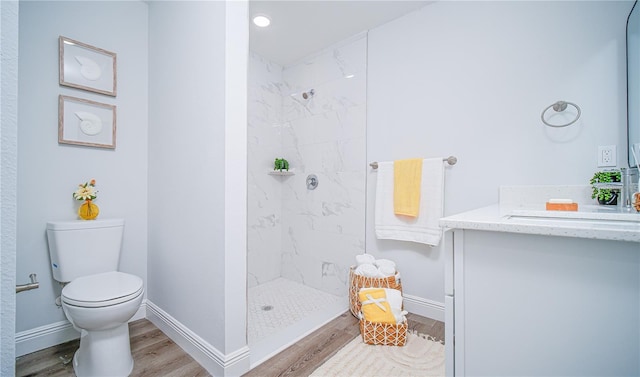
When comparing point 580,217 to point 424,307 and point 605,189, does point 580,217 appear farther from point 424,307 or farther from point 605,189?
point 424,307

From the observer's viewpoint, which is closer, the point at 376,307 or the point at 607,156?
the point at 607,156

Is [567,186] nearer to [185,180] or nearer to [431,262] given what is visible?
[431,262]

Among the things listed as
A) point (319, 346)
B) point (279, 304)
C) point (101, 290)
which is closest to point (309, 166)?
point (279, 304)

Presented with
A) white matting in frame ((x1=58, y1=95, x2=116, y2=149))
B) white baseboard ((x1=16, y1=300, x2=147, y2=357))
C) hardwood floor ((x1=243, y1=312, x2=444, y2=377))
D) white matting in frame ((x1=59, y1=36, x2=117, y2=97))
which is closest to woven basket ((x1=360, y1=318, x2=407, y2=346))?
hardwood floor ((x1=243, y1=312, x2=444, y2=377))

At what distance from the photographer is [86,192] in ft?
5.47

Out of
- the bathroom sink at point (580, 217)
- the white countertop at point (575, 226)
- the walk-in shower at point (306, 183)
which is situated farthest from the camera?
the walk-in shower at point (306, 183)

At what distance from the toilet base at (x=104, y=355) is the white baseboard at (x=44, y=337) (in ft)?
1.32

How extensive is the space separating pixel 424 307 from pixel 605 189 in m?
1.24

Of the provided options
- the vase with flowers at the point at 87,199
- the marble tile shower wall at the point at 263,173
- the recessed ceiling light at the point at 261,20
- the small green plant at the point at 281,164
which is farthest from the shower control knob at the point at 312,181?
the vase with flowers at the point at 87,199

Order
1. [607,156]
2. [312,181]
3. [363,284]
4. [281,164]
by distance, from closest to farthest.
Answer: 1. [607,156]
2. [363,284]
3. [312,181]
4. [281,164]

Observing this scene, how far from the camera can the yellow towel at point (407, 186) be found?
1.91 m

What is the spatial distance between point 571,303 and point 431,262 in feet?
4.32

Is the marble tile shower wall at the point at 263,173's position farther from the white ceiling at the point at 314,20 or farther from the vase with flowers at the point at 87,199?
the vase with flowers at the point at 87,199

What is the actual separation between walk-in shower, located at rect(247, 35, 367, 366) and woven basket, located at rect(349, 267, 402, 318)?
19 centimetres
